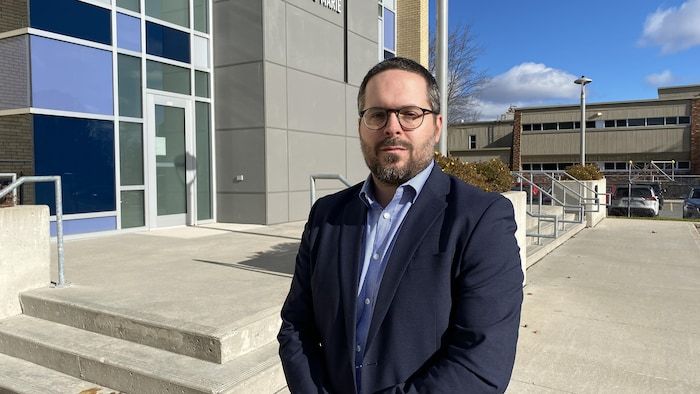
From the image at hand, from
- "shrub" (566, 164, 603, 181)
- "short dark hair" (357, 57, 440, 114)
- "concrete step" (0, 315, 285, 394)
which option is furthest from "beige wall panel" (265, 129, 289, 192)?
"shrub" (566, 164, 603, 181)

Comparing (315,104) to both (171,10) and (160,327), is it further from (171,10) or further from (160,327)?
(160,327)

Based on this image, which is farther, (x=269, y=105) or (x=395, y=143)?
(x=269, y=105)

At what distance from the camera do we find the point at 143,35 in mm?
9227

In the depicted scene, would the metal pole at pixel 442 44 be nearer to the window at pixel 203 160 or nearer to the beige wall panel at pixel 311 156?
the beige wall panel at pixel 311 156

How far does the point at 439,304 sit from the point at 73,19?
8734mm

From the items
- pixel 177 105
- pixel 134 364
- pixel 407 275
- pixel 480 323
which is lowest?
pixel 134 364

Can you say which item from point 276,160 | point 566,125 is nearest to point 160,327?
point 276,160

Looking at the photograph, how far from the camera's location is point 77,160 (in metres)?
8.20

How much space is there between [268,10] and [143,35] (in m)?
2.44

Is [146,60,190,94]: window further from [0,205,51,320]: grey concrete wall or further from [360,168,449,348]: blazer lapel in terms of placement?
[360,168,449,348]: blazer lapel

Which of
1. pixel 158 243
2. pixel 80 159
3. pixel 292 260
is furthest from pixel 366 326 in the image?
pixel 80 159

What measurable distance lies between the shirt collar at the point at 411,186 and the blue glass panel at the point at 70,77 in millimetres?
7735

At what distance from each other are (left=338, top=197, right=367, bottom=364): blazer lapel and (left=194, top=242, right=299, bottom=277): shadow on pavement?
12.8 ft

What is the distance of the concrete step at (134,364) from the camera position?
3.28 metres
